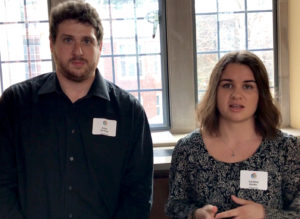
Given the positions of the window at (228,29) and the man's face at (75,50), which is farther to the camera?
the window at (228,29)

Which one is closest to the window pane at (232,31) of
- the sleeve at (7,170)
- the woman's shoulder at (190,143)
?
the woman's shoulder at (190,143)

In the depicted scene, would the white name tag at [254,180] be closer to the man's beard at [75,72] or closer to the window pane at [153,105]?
the man's beard at [75,72]

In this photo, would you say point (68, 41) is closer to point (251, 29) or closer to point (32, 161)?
point (32, 161)

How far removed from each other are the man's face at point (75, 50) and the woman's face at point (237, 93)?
0.59 m

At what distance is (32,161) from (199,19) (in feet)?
6.38

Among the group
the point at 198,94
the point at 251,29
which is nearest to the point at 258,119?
the point at 198,94

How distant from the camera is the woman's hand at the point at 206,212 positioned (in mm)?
1500

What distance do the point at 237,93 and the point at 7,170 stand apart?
3.40ft

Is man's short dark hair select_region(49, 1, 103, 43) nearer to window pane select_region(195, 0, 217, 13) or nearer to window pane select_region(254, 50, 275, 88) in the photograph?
window pane select_region(195, 0, 217, 13)

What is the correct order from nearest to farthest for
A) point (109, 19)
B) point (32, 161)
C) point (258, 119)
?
point (32, 161) → point (258, 119) → point (109, 19)

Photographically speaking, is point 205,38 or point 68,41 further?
point 205,38

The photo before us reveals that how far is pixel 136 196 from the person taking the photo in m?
1.66

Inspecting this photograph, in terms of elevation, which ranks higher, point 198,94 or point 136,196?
point 198,94

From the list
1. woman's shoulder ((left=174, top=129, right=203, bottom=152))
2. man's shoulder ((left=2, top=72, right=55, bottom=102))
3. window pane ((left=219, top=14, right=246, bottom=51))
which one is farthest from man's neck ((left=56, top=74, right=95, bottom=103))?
Answer: window pane ((left=219, top=14, right=246, bottom=51))
